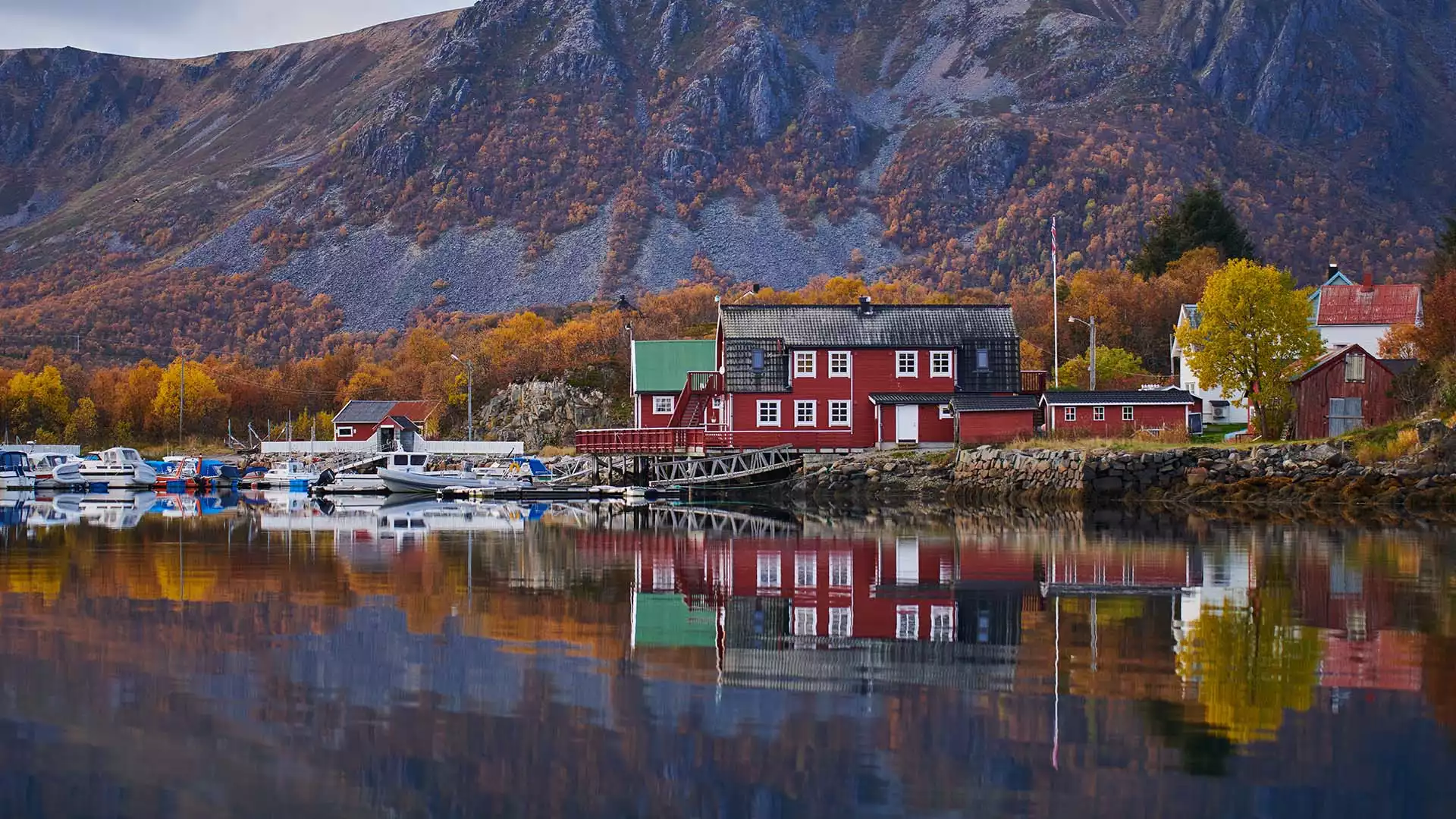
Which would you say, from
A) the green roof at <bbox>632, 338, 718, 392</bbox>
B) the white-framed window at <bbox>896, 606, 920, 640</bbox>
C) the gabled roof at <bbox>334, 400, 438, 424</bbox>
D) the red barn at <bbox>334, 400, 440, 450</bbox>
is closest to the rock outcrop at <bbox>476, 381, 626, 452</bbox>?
the green roof at <bbox>632, 338, 718, 392</bbox>

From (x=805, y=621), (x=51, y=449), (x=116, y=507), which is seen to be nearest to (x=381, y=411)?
(x=51, y=449)

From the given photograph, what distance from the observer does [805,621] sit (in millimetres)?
21344

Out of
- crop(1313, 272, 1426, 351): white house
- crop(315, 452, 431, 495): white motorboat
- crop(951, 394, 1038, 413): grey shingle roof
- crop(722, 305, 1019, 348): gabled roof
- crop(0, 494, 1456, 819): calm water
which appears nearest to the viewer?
crop(0, 494, 1456, 819): calm water

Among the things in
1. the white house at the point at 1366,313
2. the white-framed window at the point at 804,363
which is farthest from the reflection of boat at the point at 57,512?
the white house at the point at 1366,313

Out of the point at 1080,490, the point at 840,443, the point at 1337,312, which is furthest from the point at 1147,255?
the point at 1080,490

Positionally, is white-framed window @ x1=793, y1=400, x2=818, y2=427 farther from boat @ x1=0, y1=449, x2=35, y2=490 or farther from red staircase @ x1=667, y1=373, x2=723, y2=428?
boat @ x1=0, y1=449, x2=35, y2=490

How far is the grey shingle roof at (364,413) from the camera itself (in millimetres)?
103625

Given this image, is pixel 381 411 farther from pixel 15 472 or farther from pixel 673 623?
pixel 673 623

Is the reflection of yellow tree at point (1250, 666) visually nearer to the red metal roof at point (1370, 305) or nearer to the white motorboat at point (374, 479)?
the white motorboat at point (374, 479)

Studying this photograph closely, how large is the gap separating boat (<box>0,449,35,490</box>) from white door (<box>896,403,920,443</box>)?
139 feet

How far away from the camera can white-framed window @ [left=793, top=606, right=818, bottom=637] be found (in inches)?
794

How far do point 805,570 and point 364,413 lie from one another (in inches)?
3123

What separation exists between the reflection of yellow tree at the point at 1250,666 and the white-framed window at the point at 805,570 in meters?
6.93

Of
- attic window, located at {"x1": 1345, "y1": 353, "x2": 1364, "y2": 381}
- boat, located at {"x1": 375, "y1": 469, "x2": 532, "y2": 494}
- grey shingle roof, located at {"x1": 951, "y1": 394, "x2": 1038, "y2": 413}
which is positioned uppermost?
attic window, located at {"x1": 1345, "y1": 353, "x2": 1364, "y2": 381}
